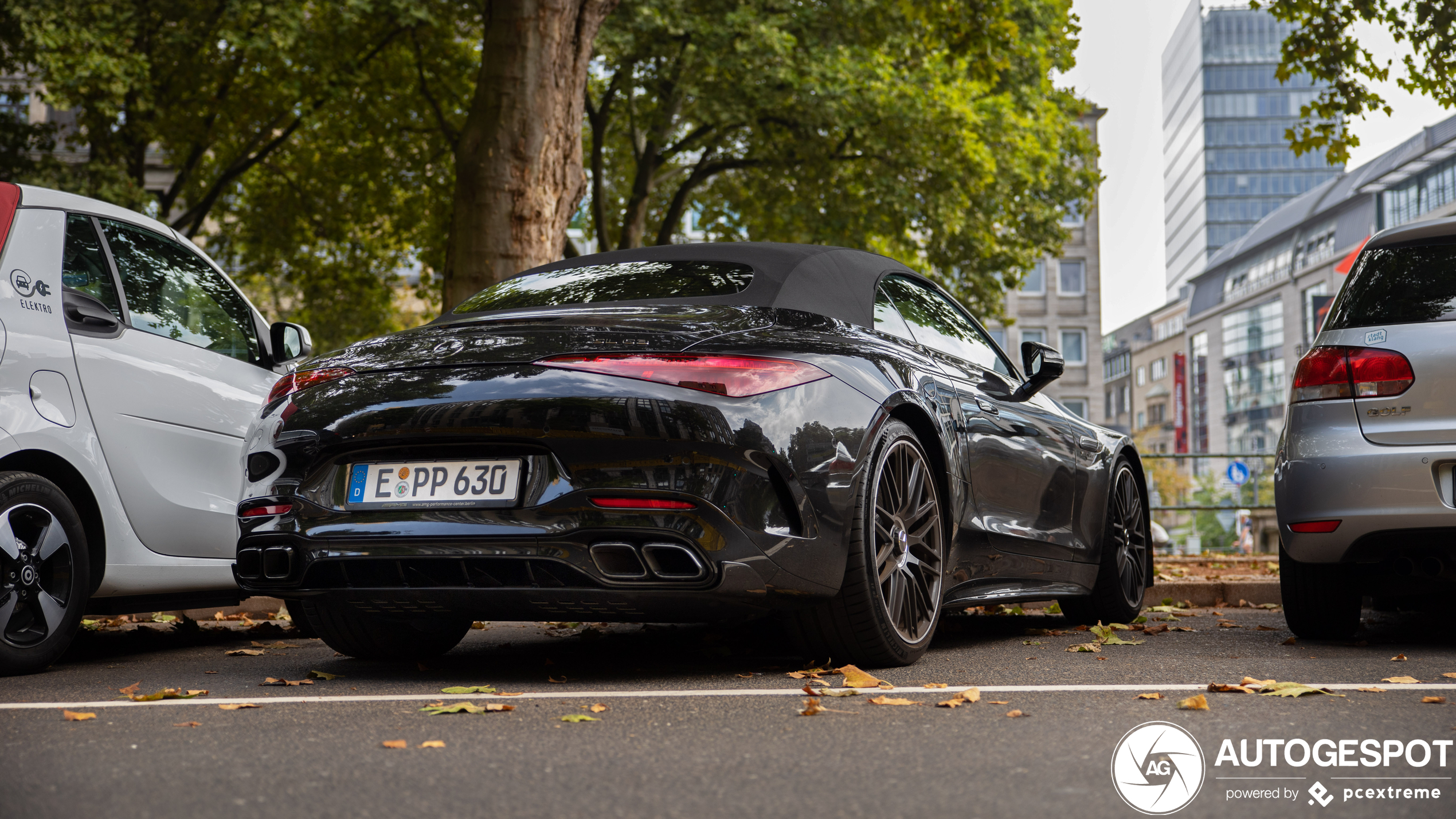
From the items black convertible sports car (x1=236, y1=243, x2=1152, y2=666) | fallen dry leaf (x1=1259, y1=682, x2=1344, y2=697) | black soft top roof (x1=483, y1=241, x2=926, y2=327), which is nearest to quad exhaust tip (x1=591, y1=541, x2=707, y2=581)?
black convertible sports car (x1=236, y1=243, x2=1152, y2=666)

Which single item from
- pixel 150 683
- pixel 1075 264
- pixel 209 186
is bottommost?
pixel 150 683

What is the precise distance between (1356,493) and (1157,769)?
2.54 meters

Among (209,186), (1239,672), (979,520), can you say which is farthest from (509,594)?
(209,186)

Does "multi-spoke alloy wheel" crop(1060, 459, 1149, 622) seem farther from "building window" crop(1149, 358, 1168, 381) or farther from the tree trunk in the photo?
"building window" crop(1149, 358, 1168, 381)

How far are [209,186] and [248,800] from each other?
2428cm

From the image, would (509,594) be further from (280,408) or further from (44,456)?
(44,456)

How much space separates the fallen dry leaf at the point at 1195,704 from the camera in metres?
3.68

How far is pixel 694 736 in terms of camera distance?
3.31m

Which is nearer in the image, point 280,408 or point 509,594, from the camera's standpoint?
point 509,594

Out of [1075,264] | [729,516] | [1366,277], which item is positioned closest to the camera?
[729,516]

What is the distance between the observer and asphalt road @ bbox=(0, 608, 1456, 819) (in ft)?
8.57

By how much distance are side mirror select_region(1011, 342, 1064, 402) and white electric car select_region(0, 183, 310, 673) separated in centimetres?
A: 314

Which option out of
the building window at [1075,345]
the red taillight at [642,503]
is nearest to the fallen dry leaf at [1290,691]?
the red taillight at [642,503]

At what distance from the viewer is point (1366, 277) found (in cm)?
531
